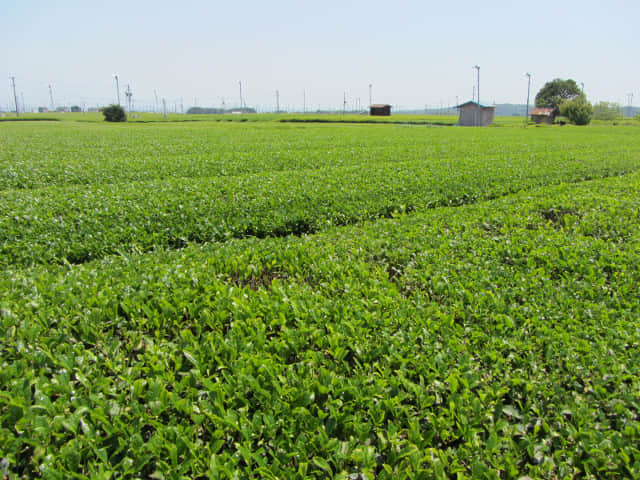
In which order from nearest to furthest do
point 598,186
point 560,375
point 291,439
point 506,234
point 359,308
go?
point 291,439 < point 560,375 < point 359,308 < point 506,234 < point 598,186

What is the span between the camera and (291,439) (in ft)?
8.31

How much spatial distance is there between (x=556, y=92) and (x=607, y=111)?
31.0 meters

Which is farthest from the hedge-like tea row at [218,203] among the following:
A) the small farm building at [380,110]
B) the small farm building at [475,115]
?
the small farm building at [380,110]

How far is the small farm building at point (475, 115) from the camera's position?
70.0 m

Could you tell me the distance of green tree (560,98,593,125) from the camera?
68000 mm

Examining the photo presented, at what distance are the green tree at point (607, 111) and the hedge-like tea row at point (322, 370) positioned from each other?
339 ft

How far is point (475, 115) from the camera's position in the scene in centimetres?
7094

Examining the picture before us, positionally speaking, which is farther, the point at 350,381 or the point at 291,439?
the point at 350,381

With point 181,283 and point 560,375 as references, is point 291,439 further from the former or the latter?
point 181,283

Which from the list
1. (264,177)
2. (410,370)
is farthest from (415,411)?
(264,177)

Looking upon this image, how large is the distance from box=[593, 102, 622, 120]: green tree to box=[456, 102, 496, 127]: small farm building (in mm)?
30880

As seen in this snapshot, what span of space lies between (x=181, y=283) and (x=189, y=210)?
12.8ft

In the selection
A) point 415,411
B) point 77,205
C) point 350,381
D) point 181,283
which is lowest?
point 415,411

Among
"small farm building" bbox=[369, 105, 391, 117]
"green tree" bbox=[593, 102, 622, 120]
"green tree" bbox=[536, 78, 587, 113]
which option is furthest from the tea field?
"green tree" bbox=[536, 78, 587, 113]
